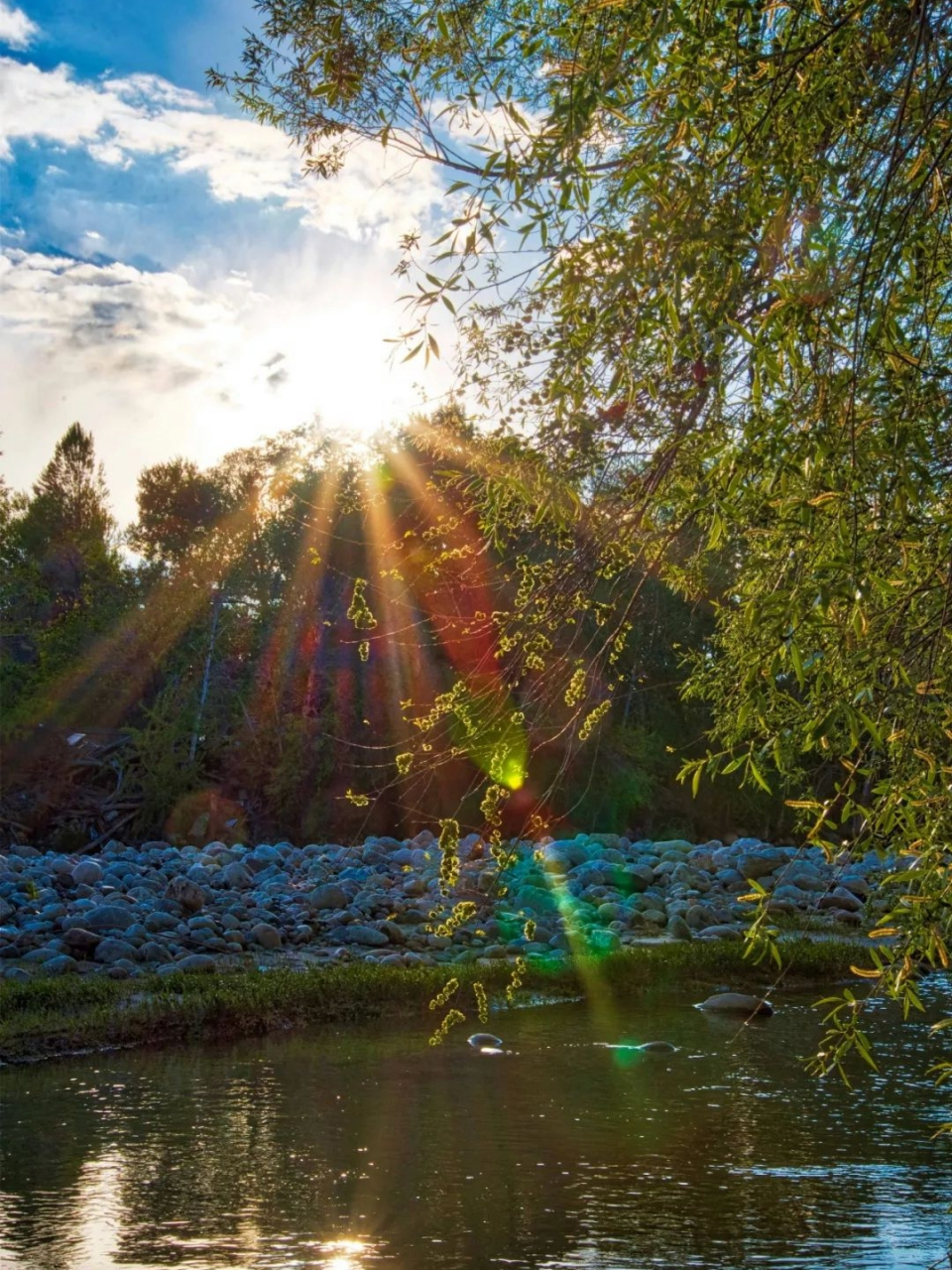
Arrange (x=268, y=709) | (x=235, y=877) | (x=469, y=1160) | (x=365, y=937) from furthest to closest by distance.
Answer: (x=268, y=709), (x=235, y=877), (x=365, y=937), (x=469, y=1160)

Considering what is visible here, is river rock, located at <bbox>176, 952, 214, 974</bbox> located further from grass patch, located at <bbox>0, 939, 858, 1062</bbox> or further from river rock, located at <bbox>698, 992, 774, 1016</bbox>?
river rock, located at <bbox>698, 992, 774, 1016</bbox>

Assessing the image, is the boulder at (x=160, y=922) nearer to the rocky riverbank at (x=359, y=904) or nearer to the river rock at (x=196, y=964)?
the rocky riverbank at (x=359, y=904)

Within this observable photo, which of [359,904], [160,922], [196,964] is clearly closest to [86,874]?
[160,922]

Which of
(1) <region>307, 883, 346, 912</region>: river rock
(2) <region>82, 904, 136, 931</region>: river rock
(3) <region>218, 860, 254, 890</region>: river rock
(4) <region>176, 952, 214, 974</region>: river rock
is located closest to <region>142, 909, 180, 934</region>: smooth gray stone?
(2) <region>82, 904, 136, 931</region>: river rock

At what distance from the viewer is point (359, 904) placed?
1673 cm

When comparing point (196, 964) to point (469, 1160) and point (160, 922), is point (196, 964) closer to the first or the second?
point (160, 922)

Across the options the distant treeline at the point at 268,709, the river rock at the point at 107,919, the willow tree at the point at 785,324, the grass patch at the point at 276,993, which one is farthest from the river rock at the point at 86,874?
the willow tree at the point at 785,324

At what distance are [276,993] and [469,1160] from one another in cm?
496

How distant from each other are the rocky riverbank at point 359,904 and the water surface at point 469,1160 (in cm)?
212

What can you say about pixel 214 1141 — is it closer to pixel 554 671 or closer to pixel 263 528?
pixel 554 671

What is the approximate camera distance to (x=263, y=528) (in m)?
32.2

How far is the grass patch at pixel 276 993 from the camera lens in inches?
Answer: 411

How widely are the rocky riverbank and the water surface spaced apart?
2118 millimetres

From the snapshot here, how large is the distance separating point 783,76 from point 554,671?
209 centimetres
